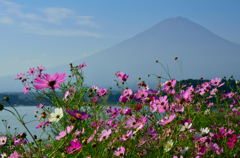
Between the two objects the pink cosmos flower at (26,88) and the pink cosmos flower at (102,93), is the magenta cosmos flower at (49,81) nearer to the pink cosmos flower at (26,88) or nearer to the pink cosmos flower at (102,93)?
the pink cosmos flower at (102,93)

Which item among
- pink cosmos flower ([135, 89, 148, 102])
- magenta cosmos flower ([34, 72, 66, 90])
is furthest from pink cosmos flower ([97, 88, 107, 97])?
magenta cosmos flower ([34, 72, 66, 90])

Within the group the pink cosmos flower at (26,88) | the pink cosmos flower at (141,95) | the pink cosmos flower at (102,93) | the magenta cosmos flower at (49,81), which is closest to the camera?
the magenta cosmos flower at (49,81)

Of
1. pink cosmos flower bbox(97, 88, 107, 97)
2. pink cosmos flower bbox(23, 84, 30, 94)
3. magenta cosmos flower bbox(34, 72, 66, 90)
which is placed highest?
magenta cosmos flower bbox(34, 72, 66, 90)

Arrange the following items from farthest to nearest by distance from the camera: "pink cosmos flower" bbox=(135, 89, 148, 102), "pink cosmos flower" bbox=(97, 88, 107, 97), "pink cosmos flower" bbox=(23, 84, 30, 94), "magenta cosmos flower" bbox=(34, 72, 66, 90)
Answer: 1. "pink cosmos flower" bbox=(23, 84, 30, 94)
2. "pink cosmos flower" bbox=(97, 88, 107, 97)
3. "pink cosmos flower" bbox=(135, 89, 148, 102)
4. "magenta cosmos flower" bbox=(34, 72, 66, 90)

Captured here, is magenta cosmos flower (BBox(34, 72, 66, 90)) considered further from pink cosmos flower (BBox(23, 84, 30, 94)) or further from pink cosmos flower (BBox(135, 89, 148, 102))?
pink cosmos flower (BBox(23, 84, 30, 94))

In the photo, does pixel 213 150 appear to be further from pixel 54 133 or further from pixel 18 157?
pixel 54 133

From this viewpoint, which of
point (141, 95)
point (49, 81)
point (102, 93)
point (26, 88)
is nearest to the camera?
point (49, 81)

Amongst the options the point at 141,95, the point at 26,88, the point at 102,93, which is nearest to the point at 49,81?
the point at 141,95

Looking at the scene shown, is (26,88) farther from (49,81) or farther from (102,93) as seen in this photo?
(49,81)

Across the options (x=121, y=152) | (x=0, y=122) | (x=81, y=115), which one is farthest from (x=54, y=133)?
(x=81, y=115)

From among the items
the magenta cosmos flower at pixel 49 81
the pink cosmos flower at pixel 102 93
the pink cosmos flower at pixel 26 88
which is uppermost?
the magenta cosmos flower at pixel 49 81

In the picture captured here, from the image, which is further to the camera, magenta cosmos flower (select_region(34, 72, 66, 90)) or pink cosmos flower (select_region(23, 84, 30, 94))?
pink cosmos flower (select_region(23, 84, 30, 94))

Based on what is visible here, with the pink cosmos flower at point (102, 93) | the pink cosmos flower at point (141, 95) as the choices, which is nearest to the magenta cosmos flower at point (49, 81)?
the pink cosmos flower at point (141, 95)

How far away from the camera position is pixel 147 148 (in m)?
1.59
